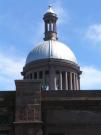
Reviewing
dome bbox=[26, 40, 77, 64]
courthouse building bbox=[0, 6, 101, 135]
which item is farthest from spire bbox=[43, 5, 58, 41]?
courthouse building bbox=[0, 6, 101, 135]

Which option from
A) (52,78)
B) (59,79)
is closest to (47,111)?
(52,78)

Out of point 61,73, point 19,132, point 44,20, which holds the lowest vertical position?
point 19,132

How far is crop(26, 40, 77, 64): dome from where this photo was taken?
52.5 meters

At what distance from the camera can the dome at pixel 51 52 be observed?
52500 mm

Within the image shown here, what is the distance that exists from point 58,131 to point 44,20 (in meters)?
A: 30.3

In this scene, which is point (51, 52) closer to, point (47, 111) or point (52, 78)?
point (52, 78)

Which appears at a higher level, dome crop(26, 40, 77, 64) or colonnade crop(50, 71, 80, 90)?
dome crop(26, 40, 77, 64)

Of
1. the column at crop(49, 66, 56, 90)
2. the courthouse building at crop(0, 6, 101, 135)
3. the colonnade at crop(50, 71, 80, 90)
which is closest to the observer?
the courthouse building at crop(0, 6, 101, 135)

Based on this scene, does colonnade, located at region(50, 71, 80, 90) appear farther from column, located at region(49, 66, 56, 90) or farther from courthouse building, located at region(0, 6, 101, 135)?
courthouse building, located at region(0, 6, 101, 135)

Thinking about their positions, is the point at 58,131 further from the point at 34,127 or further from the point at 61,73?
the point at 61,73

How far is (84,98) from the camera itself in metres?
27.9

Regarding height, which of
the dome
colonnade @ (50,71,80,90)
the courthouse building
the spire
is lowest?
the courthouse building

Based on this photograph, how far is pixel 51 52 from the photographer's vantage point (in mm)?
52719

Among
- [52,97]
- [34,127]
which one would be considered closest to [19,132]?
[34,127]
